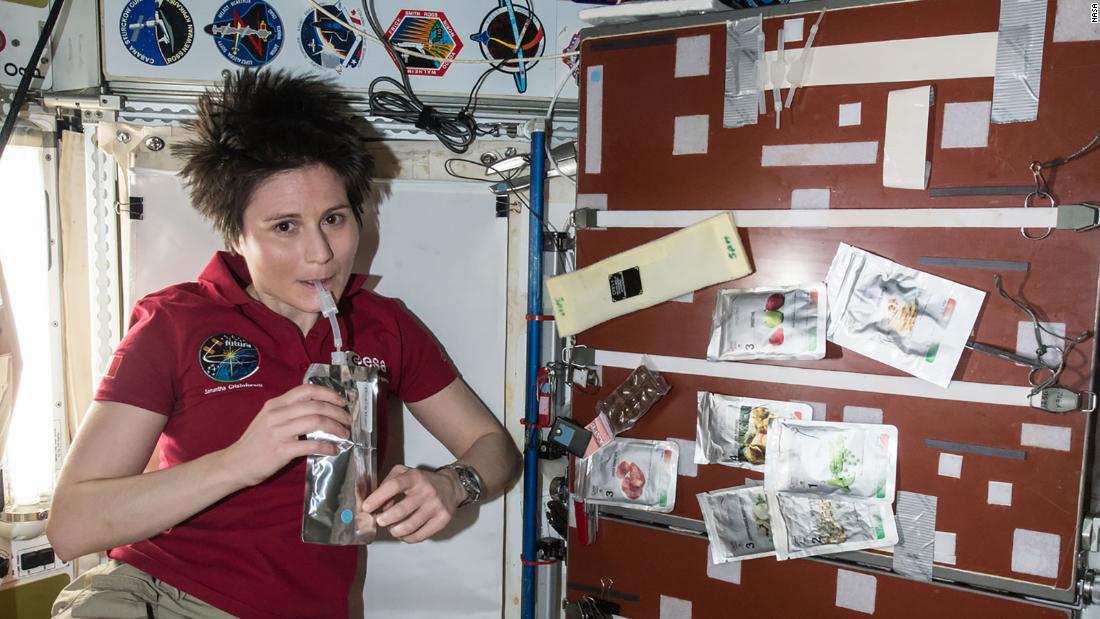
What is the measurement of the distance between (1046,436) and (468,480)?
111cm

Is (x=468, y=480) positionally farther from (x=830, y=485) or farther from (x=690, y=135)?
(x=690, y=135)

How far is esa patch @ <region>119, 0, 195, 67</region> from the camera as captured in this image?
174 cm

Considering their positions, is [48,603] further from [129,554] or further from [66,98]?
[66,98]

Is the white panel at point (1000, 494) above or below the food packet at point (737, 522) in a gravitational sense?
above

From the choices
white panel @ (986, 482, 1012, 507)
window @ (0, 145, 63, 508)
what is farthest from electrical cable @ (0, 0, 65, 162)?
white panel @ (986, 482, 1012, 507)

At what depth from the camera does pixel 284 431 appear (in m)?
1.15

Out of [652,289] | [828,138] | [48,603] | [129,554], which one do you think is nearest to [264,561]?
[129,554]

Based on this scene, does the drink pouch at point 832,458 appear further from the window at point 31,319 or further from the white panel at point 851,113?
the window at point 31,319

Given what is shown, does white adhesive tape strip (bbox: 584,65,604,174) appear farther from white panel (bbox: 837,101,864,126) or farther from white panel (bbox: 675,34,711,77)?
white panel (bbox: 837,101,864,126)

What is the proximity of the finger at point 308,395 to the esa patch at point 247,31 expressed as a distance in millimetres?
1038

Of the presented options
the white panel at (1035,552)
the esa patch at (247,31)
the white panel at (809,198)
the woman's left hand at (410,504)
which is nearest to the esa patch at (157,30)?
the esa patch at (247,31)

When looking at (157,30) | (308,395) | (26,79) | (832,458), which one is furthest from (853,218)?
(26,79)

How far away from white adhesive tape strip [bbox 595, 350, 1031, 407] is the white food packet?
0.08 meters

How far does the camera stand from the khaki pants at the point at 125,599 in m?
1.32
